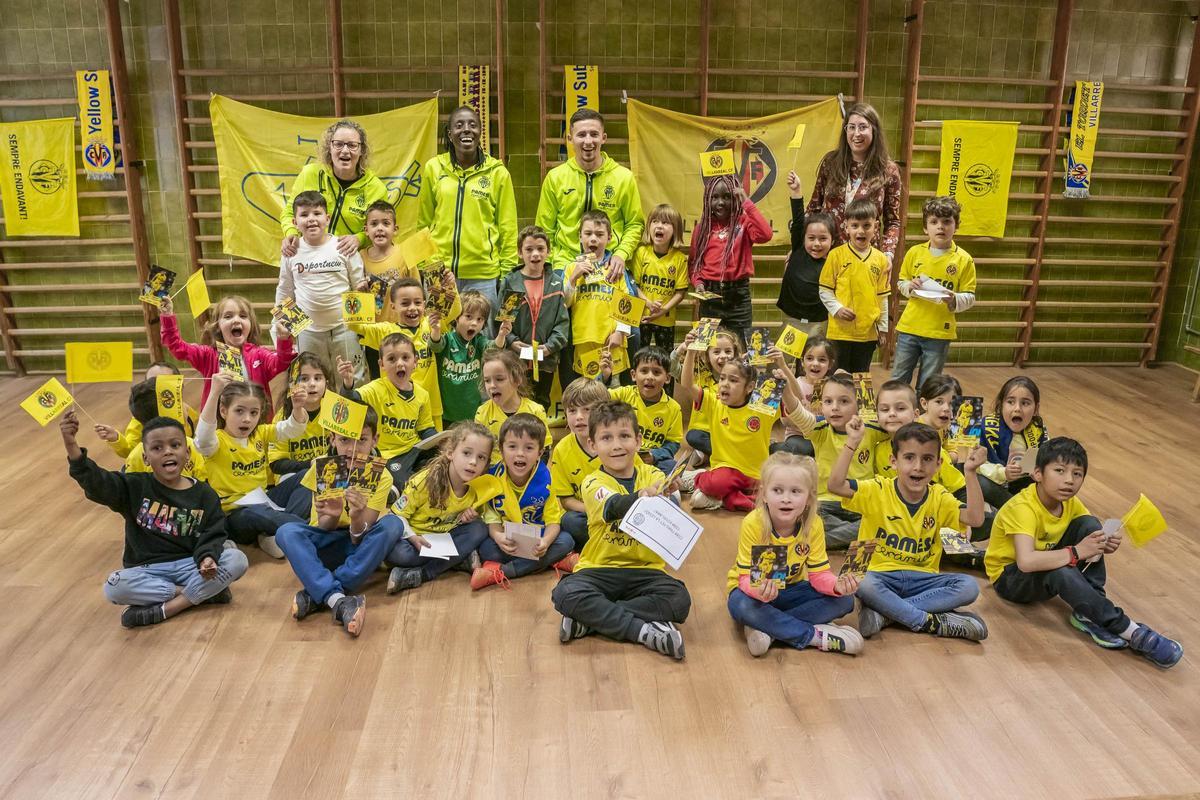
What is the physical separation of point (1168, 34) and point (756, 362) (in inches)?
198

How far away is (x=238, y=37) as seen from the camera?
6.20 m

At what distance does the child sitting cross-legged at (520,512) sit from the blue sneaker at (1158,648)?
6.63ft

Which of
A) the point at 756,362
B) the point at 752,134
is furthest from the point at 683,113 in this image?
the point at 756,362

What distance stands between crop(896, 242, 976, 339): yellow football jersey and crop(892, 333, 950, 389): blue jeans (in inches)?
1.9

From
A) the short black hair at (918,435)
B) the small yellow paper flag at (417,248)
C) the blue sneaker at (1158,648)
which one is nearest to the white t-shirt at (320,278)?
the small yellow paper flag at (417,248)

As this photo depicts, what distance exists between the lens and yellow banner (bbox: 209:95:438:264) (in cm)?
613

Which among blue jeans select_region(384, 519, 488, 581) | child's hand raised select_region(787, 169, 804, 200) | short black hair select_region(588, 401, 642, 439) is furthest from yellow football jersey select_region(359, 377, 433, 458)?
child's hand raised select_region(787, 169, 804, 200)

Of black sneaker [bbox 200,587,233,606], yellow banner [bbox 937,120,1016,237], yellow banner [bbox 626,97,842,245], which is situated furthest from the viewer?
yellow banner [bbox 937,120,1016,237]

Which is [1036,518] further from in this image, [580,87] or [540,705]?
[580,87]

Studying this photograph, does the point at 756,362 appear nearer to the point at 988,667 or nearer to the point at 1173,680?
the point at 988,667

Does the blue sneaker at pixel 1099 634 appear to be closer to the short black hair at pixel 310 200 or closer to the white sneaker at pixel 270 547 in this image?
the white sneaker at pixel 270 547

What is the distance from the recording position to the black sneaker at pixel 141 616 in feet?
10.7

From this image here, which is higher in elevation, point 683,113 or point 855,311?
point 683,113

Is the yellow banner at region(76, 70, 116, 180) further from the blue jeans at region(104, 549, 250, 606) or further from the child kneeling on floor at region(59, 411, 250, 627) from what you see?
the blue jeans at region(104, 549, 250, 606)
